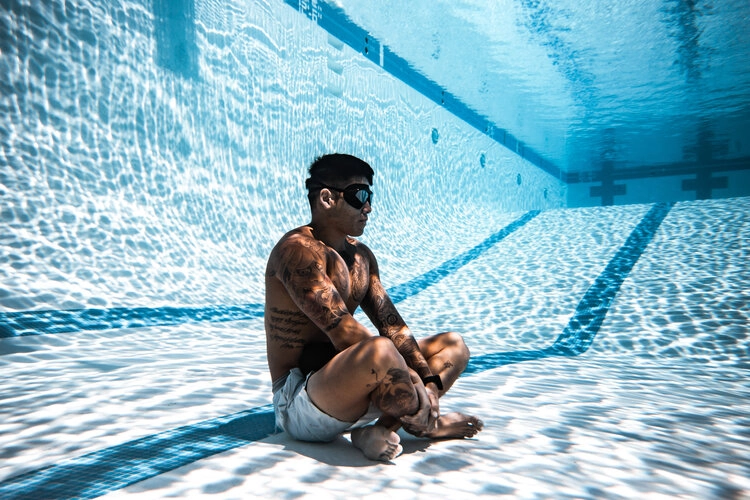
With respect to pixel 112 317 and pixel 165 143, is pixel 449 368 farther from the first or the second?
pixel 165 143

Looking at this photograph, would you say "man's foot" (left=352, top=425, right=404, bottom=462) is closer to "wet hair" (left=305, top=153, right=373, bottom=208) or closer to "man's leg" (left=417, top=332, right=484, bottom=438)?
"man's leg" (left=417, top=332, right=484, bottom=438)

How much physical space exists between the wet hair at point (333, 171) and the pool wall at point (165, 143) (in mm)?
3444

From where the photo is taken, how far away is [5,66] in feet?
15.3

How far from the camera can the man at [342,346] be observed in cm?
166

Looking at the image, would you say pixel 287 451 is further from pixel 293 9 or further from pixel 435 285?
pixel 293 9

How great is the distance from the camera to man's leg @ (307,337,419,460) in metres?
1.63

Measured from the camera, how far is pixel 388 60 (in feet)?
37.4

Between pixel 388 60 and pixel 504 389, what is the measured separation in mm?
9569

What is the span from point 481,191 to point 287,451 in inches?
544

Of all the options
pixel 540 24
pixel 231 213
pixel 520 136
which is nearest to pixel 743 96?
pixel 520 136

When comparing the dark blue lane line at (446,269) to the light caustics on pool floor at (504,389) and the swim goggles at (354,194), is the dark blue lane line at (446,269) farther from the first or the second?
the swim goggles at (354,194)

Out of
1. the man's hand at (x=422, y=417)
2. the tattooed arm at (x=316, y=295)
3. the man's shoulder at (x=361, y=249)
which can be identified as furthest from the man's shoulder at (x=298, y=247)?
the man's hand at (x=422, y=417)

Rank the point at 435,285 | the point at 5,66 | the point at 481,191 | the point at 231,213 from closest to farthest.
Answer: the point at 5,66, the point at 231,213, the point at 435,285, the point at 481,191

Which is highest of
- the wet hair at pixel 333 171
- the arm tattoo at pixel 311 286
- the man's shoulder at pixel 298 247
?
the wet hair at pixel 333 171
